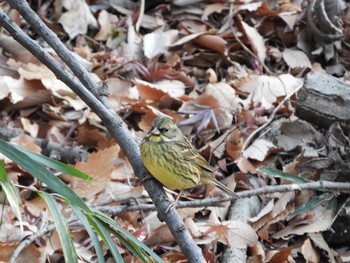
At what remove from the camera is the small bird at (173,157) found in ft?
11.7

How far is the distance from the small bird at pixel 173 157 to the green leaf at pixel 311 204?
450 millimetres

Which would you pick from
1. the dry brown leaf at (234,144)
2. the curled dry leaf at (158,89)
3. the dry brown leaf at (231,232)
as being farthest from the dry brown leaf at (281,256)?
the curled dry leaf at (158,89)

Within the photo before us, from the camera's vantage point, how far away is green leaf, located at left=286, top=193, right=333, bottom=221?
3.92 m

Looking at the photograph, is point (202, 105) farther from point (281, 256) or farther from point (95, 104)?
point (95, 104)

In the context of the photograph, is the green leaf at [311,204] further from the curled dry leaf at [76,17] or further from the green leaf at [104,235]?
the curled dry leaf at [76,17]

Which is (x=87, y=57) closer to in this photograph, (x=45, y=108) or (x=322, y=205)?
(x=45, y=108)

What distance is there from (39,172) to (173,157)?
1531mm

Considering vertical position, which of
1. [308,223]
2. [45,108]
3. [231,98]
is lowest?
[308,223]

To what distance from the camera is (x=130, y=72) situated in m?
5.29

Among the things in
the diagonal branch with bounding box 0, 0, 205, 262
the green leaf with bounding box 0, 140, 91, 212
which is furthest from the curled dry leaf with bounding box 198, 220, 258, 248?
the green leaf with bounding box 0, 140, 91, 212

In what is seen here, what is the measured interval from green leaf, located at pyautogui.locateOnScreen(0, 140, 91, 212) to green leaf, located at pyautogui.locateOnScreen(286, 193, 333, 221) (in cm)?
188

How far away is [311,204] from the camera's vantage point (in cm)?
396

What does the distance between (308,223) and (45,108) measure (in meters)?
2.03

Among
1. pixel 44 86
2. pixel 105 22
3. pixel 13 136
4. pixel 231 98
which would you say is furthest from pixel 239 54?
pixel 13 136
